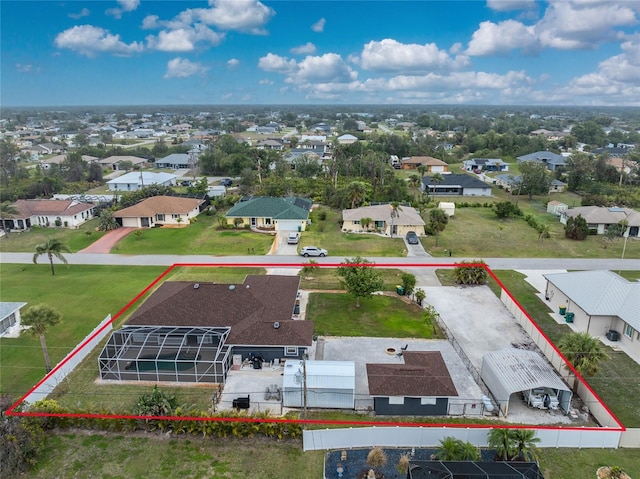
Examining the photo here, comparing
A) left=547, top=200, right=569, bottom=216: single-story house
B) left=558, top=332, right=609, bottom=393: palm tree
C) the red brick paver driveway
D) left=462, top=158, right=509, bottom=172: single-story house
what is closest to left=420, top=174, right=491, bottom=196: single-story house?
left=547, top=200, right=569, bottom=216: single-story house

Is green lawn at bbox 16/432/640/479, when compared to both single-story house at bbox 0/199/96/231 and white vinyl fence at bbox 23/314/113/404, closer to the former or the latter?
white vinyl fence at bbox 23/314/113/404

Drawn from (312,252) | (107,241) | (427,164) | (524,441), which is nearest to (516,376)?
(524,441)

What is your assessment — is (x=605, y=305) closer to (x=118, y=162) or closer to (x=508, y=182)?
(x=508, y=182)

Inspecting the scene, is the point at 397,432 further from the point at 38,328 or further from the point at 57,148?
the point at 57,148

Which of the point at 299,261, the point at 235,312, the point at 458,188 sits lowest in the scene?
the point at 299,261

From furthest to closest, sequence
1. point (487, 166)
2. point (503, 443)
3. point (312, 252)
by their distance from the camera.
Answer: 1. point (487, 166)
2. point (312, 252)
3. point (503, 443)
